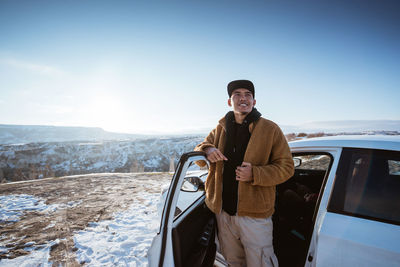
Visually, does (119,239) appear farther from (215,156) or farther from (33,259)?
(215,156)

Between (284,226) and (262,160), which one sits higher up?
(262,160)

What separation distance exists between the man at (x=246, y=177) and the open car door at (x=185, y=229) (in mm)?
165

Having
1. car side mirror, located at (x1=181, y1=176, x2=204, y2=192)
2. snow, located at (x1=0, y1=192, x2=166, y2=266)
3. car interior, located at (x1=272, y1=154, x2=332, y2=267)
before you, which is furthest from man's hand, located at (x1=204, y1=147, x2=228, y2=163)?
snow, located at (x1=0, y1=192, x2=166, y2=266)

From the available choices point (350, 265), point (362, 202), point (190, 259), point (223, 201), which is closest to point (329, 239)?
point (350, 265)

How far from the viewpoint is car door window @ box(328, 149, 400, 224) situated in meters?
1.32

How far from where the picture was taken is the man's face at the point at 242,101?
5.41 feet

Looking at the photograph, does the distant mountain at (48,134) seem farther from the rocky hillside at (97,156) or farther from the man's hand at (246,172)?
the man's hand at (246,172)

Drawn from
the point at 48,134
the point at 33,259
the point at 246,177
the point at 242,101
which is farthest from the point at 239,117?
the point at 48,134

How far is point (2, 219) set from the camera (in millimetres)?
3637

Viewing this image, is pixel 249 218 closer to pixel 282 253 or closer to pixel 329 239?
pixel 329 239

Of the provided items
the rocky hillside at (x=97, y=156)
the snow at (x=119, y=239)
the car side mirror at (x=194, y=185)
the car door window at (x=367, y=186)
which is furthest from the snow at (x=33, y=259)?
the rocky hillside at (x=97, y=156)

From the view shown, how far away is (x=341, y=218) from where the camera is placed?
1.34 meters

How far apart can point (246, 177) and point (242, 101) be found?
2.42 ft

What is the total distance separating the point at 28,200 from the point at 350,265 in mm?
6919
